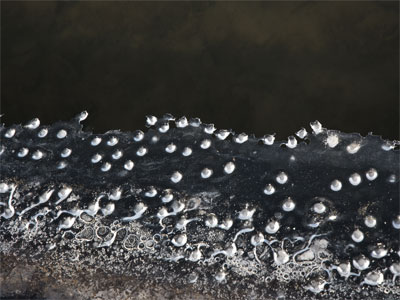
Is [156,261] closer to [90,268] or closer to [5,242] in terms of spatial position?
[90,268]

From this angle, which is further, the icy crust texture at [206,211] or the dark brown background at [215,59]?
the dark brown background at [215,59]

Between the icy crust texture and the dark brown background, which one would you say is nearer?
the icy crust texture

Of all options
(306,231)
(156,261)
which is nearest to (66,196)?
(156,261)

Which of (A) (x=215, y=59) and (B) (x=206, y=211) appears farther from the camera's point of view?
(A) (x=215, y=59)
